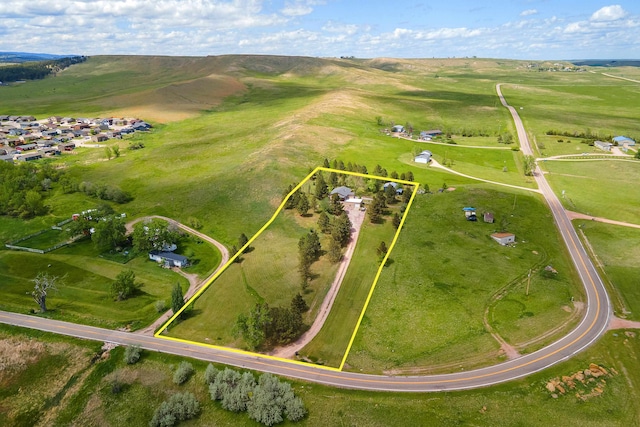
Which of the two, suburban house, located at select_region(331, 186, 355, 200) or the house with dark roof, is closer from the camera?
suburban house, located at select_region(331, 186, 355, 200)

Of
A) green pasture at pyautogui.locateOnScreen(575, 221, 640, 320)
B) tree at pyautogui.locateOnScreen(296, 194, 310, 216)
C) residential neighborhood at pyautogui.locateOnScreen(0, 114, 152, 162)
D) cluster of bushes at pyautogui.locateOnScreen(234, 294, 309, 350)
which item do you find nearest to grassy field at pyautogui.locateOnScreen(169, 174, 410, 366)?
cluster of bushes at pyautogui.locateOnScreen(234, 294, 309, 350)

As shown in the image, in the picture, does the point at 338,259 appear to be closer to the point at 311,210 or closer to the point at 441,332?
the point at 311,210

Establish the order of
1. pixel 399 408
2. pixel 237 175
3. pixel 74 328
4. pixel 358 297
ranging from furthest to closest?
pixel 237 175 → pixel 74 328 → pixel 399 408 → pixel 358 297

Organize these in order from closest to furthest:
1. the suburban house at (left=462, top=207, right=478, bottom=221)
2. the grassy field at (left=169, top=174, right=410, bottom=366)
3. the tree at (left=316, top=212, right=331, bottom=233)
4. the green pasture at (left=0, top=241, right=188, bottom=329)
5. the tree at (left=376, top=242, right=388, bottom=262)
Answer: the grassy field at (left=169, top=174, right=410, bottom=366)
the tree at (left=376, top=242, right=388, bottom=262)
the tree at (left=316, top=212, right=331, bottom=233)
the green pasture at (left=0, top=241, right=188, bottom=329)
the suburban house at (left=462, top=207, right=478, bottom=221)

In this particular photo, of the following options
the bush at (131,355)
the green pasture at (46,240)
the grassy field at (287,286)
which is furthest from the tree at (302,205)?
the green pasture at (46,240)

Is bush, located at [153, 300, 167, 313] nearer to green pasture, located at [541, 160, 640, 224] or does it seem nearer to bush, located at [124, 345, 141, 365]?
bush, located at [124, 345, 141, 365]

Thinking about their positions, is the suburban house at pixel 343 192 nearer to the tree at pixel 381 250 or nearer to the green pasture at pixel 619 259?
the tree at pixel 381 250

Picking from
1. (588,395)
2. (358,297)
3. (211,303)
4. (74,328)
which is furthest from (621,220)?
(74,328)
